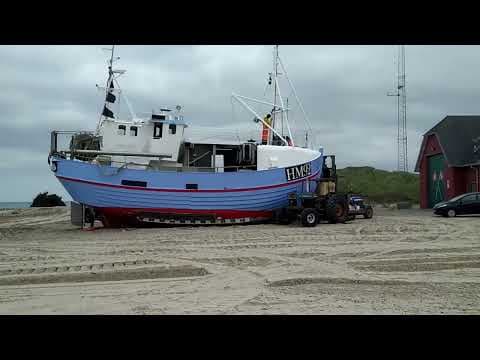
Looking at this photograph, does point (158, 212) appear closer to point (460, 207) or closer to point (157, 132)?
point (157, 132)

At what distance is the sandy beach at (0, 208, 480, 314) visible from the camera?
605 cm

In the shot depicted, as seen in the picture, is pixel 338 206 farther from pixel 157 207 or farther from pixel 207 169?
pixel 157 207

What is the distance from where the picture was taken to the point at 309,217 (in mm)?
18953

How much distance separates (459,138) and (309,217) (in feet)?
67.0

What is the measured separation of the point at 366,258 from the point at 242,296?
4549 millimetres

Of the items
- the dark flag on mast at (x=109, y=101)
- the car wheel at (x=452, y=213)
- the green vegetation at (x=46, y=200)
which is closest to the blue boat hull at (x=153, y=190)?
the dark flag on mast at (x=109, y=101)

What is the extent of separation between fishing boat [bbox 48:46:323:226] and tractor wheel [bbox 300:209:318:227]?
7.11 feet

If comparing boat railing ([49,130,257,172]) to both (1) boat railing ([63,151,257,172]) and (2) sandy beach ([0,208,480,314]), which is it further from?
(2) sandy beach ([0,208,480,314])

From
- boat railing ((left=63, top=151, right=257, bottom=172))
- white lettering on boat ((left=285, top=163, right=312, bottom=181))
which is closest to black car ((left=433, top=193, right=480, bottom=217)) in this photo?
white lettering on boat ((left=285, top=163, right=312, bottom=181))

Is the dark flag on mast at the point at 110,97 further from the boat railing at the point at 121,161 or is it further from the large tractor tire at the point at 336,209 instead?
the large tractor tire at the point at 336,209

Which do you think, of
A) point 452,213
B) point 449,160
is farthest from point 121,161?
point 449,160
